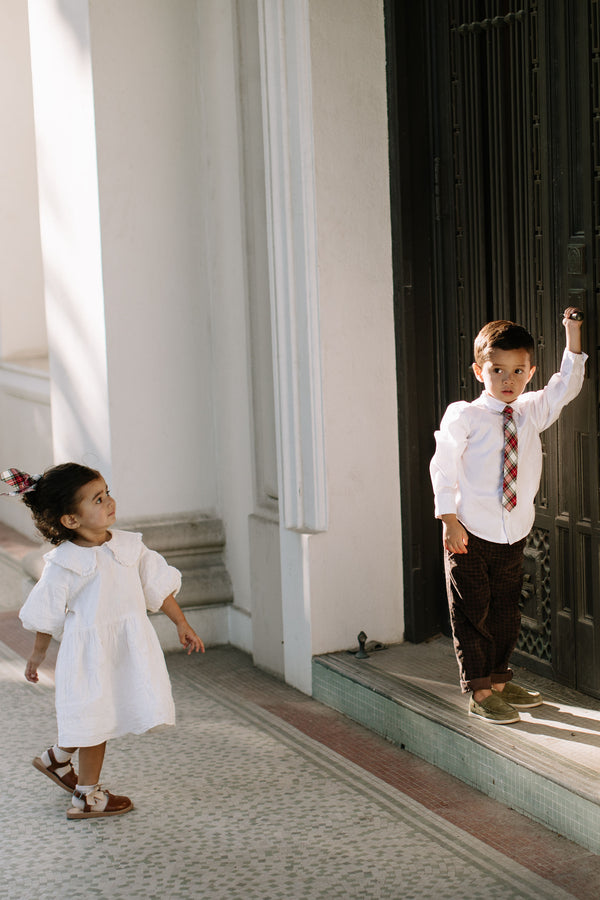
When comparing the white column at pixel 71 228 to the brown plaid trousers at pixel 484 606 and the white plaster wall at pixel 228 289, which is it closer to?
the white plaster wall at pixel 228 289

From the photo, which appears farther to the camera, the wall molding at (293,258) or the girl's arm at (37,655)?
the wall molding at (293,258)

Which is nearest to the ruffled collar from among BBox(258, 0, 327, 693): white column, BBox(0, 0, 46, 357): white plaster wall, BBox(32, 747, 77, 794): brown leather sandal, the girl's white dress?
the girl's white dress

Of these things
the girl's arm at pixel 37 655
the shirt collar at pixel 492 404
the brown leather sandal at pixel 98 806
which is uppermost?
the shirt collar at pixel 492 404

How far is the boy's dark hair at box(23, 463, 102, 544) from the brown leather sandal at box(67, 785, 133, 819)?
33.2 inches

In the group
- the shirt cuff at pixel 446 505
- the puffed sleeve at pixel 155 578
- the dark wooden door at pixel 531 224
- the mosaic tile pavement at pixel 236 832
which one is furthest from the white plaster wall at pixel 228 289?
the shirt cuff at pixel 446 505

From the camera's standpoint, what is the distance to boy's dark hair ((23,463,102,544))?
4031 mm

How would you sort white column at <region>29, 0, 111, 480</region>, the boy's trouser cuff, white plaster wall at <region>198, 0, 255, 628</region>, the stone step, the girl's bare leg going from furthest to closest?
1. white column at <region>29, 0, 111, 480</region>
2. white plaster wall at <region>198, 0, 255, 628</region>
3. the boy's trouser cuff
4. the girl's bare leg
5. the stone step

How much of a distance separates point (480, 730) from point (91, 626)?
133 centimetres

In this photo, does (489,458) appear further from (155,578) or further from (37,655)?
(37,655)

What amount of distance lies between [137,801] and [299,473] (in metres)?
1.53

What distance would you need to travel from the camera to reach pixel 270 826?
401 cm

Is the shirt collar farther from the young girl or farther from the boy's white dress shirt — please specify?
the young girl

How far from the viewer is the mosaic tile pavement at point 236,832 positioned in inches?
142

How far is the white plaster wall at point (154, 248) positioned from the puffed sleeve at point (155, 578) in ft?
5.38
